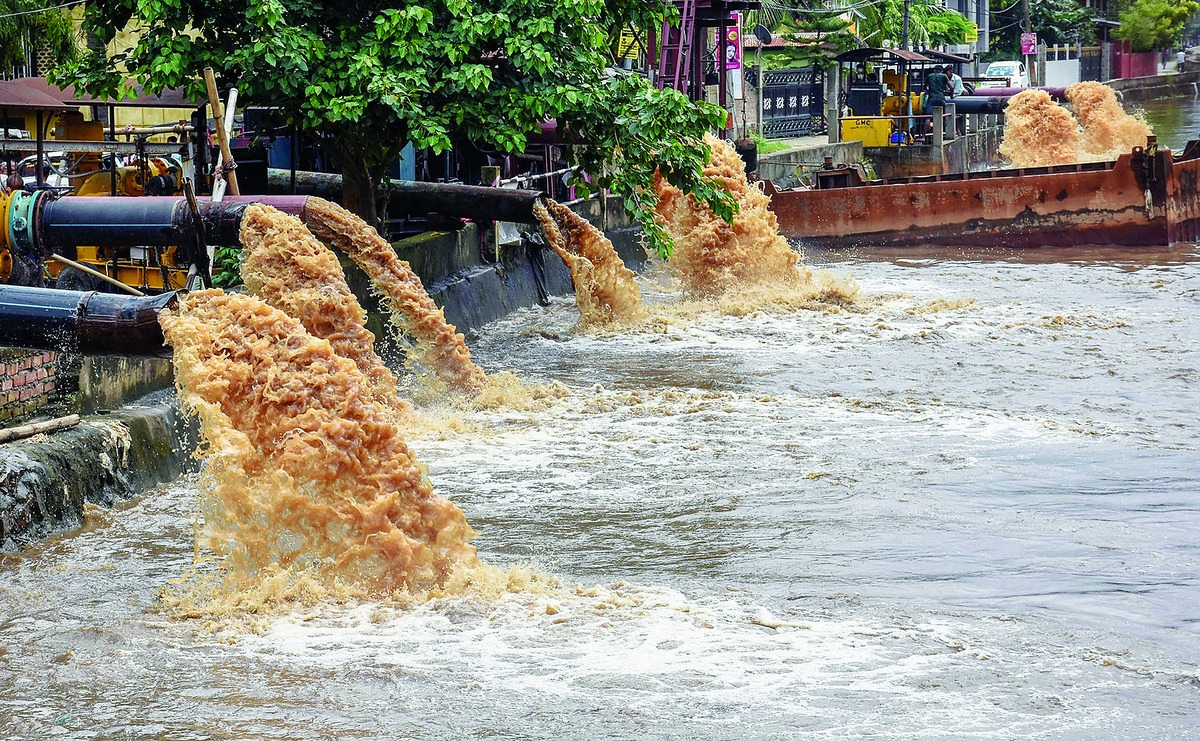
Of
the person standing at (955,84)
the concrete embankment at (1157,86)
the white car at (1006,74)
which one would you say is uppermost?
the concrete embankment at (1157,86)

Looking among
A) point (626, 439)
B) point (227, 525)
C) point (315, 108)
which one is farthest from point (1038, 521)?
point (315, 108)

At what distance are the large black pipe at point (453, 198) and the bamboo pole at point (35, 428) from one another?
25.0 ft

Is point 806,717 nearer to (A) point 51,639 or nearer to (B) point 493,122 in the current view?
(A) point 51,639

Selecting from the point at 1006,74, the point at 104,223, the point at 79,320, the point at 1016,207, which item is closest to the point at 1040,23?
the point at 1006,74

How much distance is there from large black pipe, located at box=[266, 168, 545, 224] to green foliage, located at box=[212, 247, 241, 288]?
5.68 feet

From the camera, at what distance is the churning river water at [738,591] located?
6602 mm

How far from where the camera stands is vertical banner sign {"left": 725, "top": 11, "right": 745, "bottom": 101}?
3218 cm

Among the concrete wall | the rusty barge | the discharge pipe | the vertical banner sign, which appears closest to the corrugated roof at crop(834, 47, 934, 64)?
the concrete wall

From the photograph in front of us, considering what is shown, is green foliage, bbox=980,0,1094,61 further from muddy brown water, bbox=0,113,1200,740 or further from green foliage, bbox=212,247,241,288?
muddy brown water, bbox=0,113,1200,740

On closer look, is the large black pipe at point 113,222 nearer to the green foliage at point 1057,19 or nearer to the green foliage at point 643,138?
the green foliage at point 643,138

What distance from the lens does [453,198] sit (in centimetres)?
1756

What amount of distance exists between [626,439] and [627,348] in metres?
5.03

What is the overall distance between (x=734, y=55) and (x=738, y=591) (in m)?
26.0

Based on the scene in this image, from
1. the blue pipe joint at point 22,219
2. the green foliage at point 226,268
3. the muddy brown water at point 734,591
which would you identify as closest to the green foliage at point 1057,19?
the muddy brown water at point 734,591
